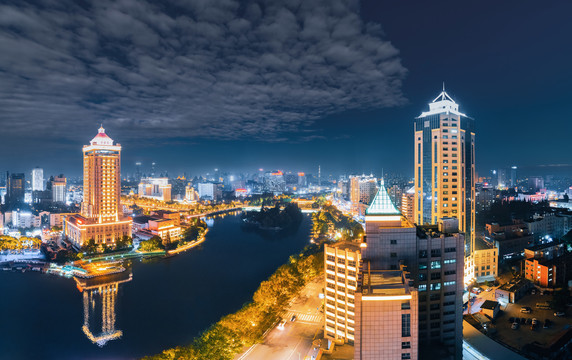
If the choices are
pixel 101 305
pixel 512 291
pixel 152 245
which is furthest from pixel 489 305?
pixel 152 245

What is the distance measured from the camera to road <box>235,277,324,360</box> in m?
6.77

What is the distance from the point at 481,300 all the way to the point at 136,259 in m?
13.6

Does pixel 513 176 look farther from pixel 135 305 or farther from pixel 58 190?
pixel 58 190

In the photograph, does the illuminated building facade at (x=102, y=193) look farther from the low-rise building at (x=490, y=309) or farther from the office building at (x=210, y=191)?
the office building at (x=210, y=191)

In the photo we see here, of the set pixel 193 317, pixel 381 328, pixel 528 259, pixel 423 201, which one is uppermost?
pixel 423 201

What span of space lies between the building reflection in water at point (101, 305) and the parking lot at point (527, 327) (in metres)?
9.13

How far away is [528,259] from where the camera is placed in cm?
1030

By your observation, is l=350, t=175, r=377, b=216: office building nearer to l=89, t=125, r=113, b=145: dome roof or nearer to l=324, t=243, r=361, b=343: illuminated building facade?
l=89, t=125, r=113, b=145: dome roof

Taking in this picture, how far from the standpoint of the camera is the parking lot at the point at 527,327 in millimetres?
6867

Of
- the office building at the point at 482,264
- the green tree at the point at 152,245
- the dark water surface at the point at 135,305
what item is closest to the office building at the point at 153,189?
the green tree at the point at 152,245

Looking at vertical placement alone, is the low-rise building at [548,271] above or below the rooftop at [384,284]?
below

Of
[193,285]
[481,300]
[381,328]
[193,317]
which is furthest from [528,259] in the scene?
[193,285]

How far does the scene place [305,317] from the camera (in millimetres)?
8492

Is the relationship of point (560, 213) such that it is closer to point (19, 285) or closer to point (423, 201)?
point (423, 201)
